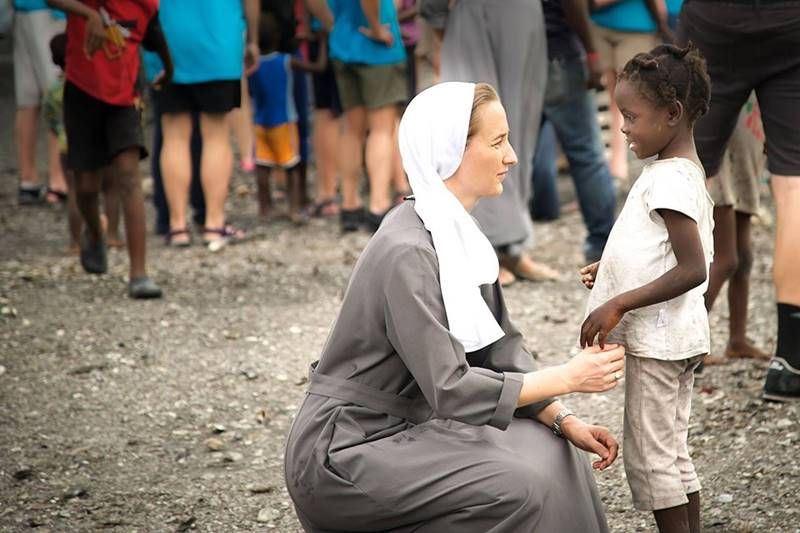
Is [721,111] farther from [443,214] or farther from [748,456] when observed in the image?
[443,214]

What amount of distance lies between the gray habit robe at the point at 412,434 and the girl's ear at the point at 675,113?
0.70 m

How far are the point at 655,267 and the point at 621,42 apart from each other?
14.3 feet

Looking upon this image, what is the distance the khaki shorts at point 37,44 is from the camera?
8.88 m

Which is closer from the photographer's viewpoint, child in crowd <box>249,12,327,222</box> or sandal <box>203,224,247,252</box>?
sandal <box>203,224,247,252</box>

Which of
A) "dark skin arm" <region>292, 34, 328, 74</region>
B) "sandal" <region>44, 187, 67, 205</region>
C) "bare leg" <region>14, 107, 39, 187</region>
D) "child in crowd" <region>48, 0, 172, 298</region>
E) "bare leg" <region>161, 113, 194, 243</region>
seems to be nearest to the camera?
"child in crowd" <region>48, 0, 172, 298</region>

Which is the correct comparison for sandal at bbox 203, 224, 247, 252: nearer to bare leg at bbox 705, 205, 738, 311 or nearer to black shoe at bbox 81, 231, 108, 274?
black shoe at bbox 81, 231, 108, 274

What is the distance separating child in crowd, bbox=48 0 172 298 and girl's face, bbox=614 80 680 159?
141 inches

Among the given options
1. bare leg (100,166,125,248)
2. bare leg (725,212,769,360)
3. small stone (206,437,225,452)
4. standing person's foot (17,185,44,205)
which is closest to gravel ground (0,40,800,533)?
small stone (206,437,225,452)

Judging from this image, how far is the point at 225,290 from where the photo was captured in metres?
7.18

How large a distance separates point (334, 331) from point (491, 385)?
45 cm

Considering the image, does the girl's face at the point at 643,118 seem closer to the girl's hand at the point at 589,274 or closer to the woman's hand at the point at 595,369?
the girl's hand at the point at 589,274

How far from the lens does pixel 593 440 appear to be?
11.5 feet

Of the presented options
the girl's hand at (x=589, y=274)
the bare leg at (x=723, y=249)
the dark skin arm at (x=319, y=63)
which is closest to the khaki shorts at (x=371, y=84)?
the dark skin arm at (x=319, y=63)

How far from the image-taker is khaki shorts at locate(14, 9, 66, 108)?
8875mm
